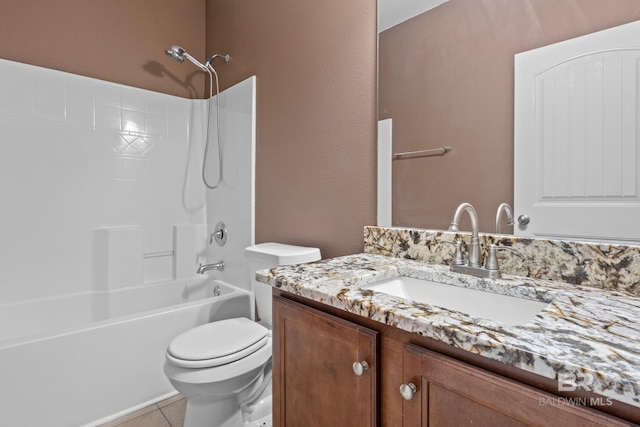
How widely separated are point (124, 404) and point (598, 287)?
2033mm

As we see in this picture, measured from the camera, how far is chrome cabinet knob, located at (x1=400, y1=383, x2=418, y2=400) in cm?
65

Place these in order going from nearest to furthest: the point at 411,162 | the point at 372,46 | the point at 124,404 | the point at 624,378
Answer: the point at 624,378 → the point at 411,162 → the point at 372,46 → the point at 124,404

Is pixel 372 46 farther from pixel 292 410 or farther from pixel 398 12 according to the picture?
pixel 292 410

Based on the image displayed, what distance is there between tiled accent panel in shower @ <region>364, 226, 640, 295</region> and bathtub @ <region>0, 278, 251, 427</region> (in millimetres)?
1291

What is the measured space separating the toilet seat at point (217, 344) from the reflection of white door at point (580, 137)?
1117 mm

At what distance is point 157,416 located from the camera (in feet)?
5.51

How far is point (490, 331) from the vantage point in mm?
577

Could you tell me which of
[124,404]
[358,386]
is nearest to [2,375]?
[124,404]

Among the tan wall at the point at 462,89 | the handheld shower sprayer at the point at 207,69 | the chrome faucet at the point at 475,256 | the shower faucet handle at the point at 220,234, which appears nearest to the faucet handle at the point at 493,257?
the chrome faucet at the point at 475,256

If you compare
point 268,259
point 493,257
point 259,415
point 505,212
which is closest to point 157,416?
point 259,415

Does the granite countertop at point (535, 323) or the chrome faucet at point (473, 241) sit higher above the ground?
the chrome faucet at point (473, 241)

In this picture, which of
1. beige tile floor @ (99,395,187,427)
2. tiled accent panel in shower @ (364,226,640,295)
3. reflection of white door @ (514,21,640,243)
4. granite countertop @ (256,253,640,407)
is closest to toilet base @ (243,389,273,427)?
beige tile floor @ (99,395,187,427)

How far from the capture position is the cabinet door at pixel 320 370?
74 centimetres

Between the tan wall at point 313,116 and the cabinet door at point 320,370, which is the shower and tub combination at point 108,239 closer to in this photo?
the tan wall at point 313,116
